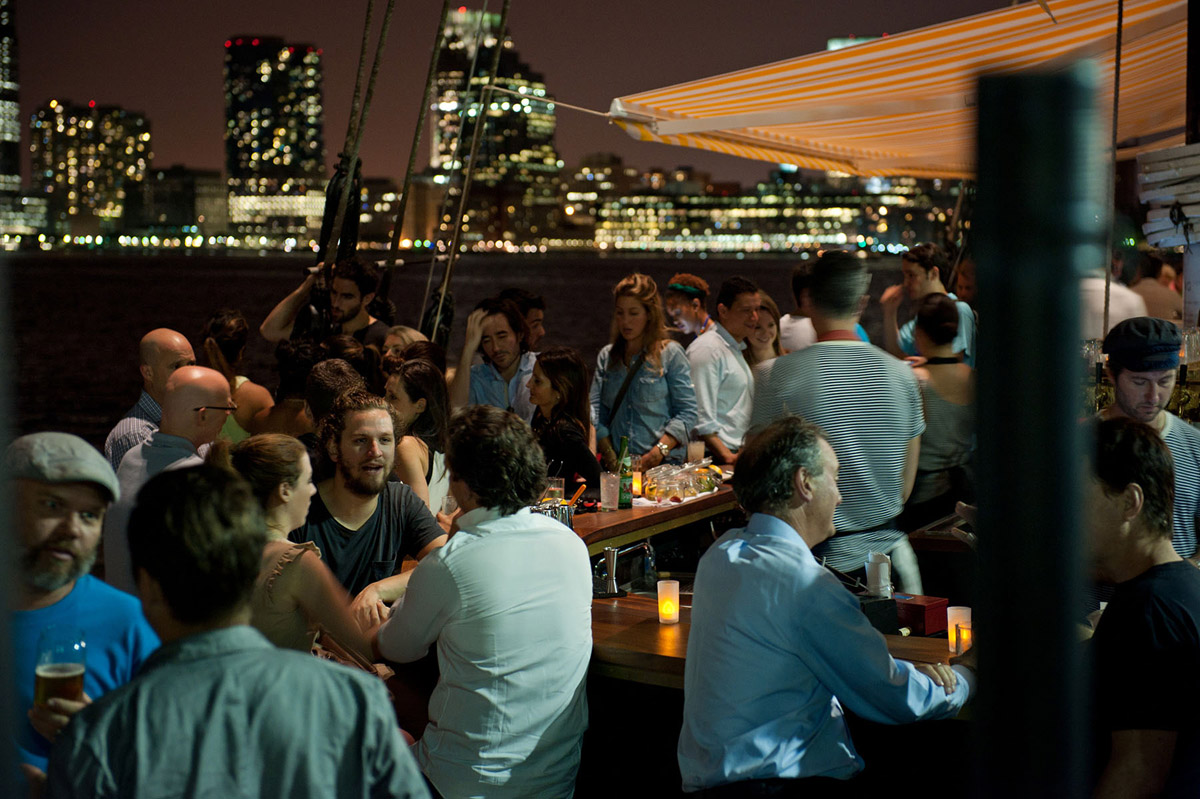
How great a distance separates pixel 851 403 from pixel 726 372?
103 inches

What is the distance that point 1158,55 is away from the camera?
5812 mm

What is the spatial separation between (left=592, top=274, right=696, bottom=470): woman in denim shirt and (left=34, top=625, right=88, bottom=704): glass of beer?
4.32m

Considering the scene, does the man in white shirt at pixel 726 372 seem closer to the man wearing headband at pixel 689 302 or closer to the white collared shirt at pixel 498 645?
the man wearing headband at pixel 689 302

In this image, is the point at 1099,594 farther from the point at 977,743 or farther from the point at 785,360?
the point at 977,743

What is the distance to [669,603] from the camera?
3621 millimetres

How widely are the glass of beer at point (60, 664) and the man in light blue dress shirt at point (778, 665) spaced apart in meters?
1.35

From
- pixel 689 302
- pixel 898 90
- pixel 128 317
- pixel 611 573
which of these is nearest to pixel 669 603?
pixel 611 573

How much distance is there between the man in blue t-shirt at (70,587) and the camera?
5.23 feet

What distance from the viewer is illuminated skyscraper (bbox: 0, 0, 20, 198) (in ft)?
3.57

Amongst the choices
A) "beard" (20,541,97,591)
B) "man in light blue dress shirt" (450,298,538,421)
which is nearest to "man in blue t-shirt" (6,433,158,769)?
"beard" (20,541,97,591)

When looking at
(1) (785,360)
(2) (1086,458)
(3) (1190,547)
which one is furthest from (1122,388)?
(2) (1086,458)

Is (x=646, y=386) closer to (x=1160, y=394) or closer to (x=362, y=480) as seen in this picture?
(x=362, y=480)

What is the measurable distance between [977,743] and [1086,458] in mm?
176

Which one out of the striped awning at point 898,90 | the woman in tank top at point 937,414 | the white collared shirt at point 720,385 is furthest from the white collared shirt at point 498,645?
the white collared shirt at point 720,385
